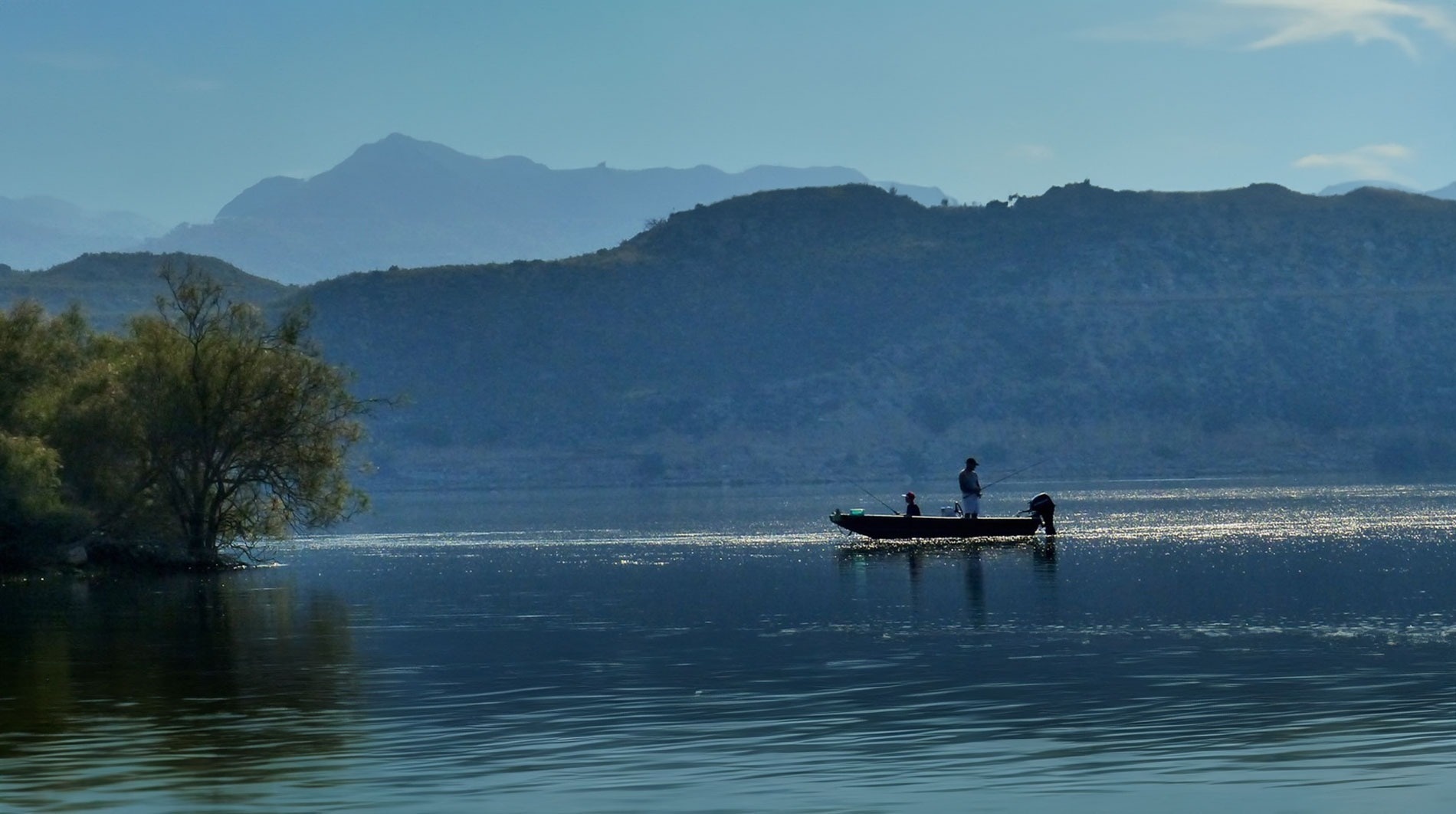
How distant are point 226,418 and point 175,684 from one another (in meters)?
34.2

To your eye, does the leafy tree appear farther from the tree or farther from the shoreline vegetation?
the tree

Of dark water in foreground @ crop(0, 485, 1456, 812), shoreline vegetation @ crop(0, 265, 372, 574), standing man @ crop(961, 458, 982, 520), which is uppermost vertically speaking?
shoreline vegetation @ crop(0, 265, 372, 574)

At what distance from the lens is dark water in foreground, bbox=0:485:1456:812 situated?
21141mm

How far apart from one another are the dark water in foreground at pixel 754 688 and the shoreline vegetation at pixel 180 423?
179 inches

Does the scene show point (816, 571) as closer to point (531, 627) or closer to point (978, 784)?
point (531, 627)

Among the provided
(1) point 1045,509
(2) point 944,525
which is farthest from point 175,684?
(1) point 1045,509

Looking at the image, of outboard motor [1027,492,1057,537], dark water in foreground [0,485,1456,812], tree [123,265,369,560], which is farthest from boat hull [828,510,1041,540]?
tree [123,265,369,560]

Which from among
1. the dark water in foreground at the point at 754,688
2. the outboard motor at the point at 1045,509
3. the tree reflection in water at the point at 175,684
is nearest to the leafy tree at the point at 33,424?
the dark water in foreground at the point at 754,688

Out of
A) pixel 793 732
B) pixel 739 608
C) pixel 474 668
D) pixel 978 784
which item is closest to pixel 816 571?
pixel 739 608

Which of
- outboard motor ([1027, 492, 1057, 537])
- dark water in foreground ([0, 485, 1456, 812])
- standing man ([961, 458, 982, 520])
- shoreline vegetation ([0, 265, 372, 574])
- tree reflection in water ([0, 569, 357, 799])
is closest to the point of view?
dark water in foreground ([0, 485, 1456, 812])

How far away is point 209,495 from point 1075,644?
3953 centimetres

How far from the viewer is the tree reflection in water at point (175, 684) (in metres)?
24.0

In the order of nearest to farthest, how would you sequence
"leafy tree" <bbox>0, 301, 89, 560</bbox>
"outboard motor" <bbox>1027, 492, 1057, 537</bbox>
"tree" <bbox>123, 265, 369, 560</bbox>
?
1. "leafy tree" <bbox>0, 301, 89, 560</bbox>
2. "tree" <bbox>123, 265, 369, 560</bbox>
3. "outboard motor" <bbox>1027, 492, 1057, 537</bbox>

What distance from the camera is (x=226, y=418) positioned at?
64938 millimetres
